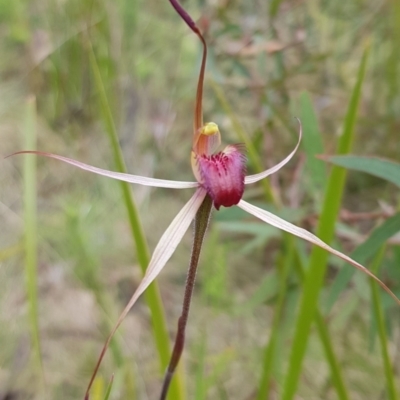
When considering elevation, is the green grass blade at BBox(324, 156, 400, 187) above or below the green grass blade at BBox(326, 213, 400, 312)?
above

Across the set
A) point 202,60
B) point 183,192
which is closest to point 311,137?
point 202,60

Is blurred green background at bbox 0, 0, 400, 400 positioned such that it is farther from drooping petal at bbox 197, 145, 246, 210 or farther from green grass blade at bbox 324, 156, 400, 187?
drooping petal at bbox 197, 145, 246, 210

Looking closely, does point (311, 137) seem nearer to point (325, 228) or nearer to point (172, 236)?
point (325, 228)

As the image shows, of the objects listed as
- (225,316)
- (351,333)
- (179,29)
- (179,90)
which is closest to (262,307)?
(225,316)

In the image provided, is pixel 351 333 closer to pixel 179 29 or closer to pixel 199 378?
pixel 199 378

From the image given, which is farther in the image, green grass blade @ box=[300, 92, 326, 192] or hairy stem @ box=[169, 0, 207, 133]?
green grass blade @ box=[300, 92, 326, 192]

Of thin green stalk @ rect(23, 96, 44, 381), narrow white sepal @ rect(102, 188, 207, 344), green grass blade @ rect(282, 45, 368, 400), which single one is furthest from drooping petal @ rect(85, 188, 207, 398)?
thin green stalk @ rect(23, 96, 44, 381)

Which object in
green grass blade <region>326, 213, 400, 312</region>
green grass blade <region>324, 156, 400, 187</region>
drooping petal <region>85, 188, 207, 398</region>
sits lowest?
drooping petal <region>85, 188, 207, 398</region>

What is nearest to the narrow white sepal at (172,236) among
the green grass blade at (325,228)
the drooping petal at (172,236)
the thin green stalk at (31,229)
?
the drooping petal at (172,236)
